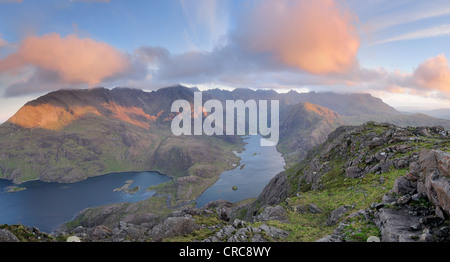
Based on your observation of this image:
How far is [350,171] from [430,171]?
26214 mm

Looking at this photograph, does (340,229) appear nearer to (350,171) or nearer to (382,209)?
(382,209)

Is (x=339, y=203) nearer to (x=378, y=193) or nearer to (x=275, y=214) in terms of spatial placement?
(x=378, y=193)

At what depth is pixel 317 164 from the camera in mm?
60594

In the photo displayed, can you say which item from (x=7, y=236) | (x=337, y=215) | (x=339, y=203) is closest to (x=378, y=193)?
(x=339, y=203)

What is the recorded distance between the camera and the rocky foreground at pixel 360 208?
15602 millimetres

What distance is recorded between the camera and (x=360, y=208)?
2491 cm

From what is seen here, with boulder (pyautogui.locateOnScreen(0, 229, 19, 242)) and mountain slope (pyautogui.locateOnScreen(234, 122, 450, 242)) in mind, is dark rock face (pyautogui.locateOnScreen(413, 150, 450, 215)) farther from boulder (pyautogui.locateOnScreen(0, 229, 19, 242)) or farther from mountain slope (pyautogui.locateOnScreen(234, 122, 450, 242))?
boulder (pyautogui.locateOnScreen(0, 229, 19, 242))

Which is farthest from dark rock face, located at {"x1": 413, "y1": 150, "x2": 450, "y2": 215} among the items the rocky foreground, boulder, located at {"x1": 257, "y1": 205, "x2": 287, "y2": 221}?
boulder, located at {"x1": 257, "y1": 205, "x2": 287, "y2": 221}

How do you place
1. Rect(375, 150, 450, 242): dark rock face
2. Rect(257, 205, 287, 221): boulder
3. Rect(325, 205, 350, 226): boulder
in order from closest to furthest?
Rect(375, 150, 450, 242): dark rock face, Rect(325, 205, 350, 226): boulder, Rect(257, 205, 287, 221): boulder

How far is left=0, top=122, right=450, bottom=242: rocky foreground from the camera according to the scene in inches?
614

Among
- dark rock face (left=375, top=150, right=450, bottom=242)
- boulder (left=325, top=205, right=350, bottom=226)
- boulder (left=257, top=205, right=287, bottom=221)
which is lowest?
boulder (left=257, top=205, right=287, bottom=221)

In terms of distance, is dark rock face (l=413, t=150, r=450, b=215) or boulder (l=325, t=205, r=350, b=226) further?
boulder (l=325, t=205, r=350, b=226)

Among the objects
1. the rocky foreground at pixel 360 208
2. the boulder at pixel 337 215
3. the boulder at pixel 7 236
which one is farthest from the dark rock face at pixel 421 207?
the boulder at pixel 7 236

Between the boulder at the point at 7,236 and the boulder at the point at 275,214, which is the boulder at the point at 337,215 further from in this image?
the boulder at the point at 7,236
